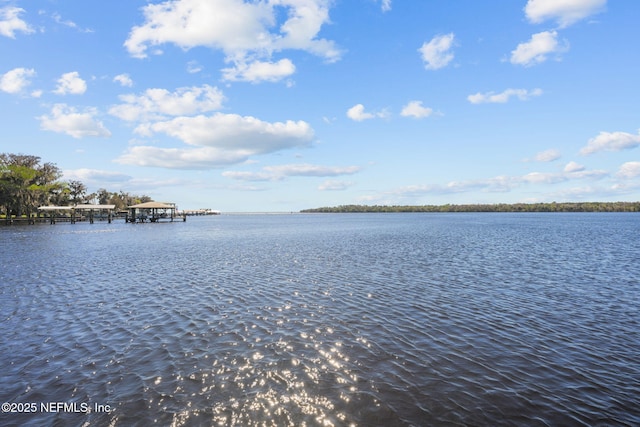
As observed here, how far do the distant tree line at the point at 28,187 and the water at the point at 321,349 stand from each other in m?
83.8

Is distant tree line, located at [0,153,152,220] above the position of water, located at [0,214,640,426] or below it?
above

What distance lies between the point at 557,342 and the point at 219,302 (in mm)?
14789

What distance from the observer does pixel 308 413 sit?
289 inches

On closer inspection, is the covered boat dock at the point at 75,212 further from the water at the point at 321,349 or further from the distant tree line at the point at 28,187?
the water at the point at 321,349

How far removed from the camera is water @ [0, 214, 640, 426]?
7555 mm

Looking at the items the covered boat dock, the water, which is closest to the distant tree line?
the covered boat dock

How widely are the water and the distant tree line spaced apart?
275 ft

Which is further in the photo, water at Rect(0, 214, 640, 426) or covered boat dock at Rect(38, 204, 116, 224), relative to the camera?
covered boat dock at Rect(38, 204, 116, 224)

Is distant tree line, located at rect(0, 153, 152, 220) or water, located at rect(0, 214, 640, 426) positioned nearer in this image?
water, located at rect(0, 214, 640, 426)

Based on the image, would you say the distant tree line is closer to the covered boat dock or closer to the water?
the covered boat dock

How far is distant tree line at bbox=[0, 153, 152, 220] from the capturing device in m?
81.9

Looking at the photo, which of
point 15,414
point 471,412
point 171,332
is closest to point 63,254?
point 171,332

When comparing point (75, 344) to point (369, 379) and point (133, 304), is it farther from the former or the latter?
point (369, 379)

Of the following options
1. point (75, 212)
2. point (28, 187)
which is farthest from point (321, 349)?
point (75, 212)
